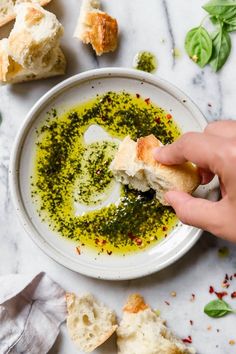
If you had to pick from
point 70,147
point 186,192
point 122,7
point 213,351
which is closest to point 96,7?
point 122,7

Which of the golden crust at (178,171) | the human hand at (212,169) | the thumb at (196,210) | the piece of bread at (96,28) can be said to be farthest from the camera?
the piece of bread at (96,28)

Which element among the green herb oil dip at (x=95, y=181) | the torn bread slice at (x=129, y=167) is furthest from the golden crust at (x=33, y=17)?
the torn bread slice at (x=129, y=167)

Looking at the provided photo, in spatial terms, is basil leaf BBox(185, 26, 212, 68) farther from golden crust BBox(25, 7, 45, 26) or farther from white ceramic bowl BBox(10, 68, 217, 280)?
golden crust BBox(25, 7, 45, 26)

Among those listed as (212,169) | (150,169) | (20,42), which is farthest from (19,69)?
(212,169)

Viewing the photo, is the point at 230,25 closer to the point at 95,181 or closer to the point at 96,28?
the point at 96,28

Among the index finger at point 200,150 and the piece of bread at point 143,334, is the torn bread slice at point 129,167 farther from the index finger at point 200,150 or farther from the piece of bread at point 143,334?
the piece of bread at point 143,334

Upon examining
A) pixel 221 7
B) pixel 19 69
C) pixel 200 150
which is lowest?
pixel 19 69
